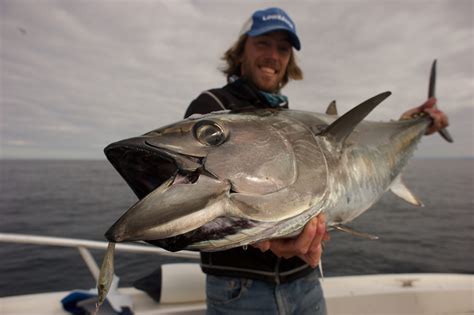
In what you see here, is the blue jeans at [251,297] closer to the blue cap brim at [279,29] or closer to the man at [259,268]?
the man at [259,268]

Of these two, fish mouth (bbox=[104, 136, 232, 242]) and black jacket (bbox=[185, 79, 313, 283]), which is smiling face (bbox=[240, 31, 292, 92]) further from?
fish mouth (bbox=[104, 136, 232, 242])

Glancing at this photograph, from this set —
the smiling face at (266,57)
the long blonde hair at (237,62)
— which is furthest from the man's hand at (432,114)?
the smiling face at (266,57)

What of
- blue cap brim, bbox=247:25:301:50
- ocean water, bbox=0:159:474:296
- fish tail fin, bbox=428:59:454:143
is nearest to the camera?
blue cap brim, bbox=247:25:301:50

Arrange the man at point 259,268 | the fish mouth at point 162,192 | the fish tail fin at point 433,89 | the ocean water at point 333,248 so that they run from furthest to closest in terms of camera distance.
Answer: the ocean water at point 333,248, the fish tail fin at point 433,89, the man at point 259,268, the fish mouth at point 162,192

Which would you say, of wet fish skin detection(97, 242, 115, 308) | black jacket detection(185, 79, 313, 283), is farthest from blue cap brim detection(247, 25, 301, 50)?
wet fish skin detection(97, 242, 115, 308)

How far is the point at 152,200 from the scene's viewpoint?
0.83 m

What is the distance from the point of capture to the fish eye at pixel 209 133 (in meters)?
1.01

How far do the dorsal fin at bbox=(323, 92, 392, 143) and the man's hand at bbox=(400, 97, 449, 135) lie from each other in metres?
2.33

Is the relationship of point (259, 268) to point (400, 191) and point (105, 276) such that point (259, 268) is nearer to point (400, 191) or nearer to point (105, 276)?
point (105, 276)

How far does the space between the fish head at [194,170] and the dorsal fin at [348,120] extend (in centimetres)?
42

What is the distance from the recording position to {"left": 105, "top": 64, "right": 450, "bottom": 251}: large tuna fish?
82 centimetres

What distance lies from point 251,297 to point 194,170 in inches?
46.9

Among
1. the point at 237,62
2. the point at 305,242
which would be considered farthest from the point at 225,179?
the point at 237,62

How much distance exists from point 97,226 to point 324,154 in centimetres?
1224
